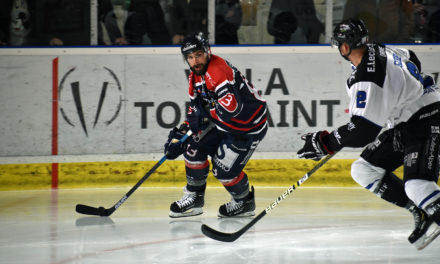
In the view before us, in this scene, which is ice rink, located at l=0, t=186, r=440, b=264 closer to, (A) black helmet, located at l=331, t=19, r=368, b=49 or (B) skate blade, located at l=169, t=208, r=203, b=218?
(B) skate blade, located at l=169, t=208, r=203, b=218

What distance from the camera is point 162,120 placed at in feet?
17.9

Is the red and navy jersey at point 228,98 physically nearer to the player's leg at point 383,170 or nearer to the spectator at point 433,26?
the player's leg at point 383,170

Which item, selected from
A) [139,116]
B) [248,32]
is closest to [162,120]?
[139,116]

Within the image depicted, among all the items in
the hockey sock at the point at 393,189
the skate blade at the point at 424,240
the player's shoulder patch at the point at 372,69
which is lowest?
the skate blade at the point at 424,240

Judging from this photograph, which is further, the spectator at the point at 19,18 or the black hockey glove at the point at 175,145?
the spectator at the point at 19,18

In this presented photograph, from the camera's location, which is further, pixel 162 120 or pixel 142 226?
pixel 162 120

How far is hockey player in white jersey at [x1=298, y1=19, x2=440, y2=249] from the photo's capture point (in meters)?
2.92

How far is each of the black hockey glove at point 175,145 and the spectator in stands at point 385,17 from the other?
1992mm

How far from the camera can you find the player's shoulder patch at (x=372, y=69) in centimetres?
291

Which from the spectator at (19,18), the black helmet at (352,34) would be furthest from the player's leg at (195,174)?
the spectator at (19,18)

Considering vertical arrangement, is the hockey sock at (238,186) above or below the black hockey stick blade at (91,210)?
above

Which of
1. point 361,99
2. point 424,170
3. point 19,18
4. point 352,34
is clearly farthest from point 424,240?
point 19,18

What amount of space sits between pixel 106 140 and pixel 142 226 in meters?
1.63

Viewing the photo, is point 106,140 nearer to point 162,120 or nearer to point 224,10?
point 162,120
